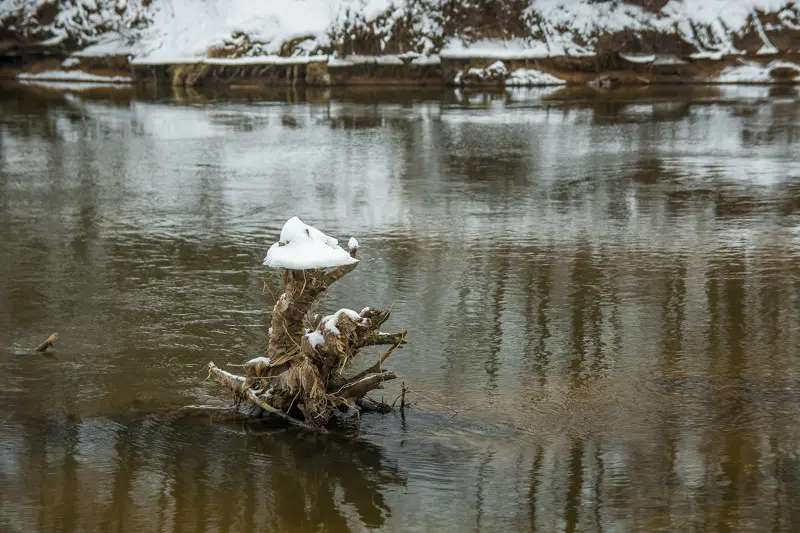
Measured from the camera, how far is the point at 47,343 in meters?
8.60

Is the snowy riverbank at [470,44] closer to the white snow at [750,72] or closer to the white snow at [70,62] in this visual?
the white snow at [750,72]

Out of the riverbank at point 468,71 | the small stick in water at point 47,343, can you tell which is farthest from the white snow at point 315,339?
the riverbank at point 468,71

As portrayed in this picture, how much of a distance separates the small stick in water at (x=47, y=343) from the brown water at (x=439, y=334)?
0.14 m

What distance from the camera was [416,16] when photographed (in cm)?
3619

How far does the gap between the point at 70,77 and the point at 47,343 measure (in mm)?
32233

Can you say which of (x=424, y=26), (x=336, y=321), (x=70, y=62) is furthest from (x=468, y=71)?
(x=336, y=321)

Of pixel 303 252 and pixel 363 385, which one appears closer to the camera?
pixel 303 252

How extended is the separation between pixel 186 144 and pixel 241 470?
1455 cm

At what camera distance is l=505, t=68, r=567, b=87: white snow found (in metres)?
34.1

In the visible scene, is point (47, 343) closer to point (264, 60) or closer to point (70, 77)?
point (264, 60)

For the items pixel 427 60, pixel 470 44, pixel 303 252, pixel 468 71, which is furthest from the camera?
pixel 470 44

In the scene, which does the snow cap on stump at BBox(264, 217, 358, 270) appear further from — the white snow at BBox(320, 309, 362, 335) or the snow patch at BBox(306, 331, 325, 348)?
the snow patch at BBox(306, 331, 325, 348)

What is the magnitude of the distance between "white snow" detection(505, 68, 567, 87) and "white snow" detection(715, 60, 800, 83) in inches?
196

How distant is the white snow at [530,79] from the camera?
3406cm
